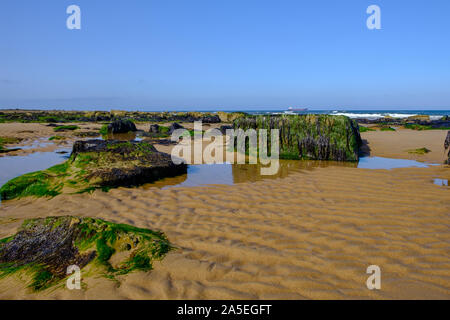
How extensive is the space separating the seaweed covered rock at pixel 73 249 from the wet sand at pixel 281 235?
0.49 feet

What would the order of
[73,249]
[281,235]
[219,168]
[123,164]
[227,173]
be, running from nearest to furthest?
[73,249] < [281,235] < [123,164] < [227,173] < [219,168]

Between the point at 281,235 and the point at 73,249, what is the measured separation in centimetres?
233

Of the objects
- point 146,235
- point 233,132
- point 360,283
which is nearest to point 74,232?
point 146,235

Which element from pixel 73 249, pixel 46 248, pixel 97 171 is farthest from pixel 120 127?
pixel 73 249

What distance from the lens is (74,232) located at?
2.86 metres

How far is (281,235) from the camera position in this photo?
323cm

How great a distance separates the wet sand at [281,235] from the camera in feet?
7.26

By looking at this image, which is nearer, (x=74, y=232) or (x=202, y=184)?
(x=74, y=232)

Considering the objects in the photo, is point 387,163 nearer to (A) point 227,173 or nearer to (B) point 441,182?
(B) point 441,182

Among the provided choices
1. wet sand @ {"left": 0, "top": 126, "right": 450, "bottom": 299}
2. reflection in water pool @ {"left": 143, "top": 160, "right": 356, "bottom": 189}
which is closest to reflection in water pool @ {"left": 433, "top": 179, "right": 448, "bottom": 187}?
A: wet sand @ {"left": 0, "top": 126, "right": 450, "bottom": 299}

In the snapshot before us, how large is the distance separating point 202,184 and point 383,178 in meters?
3.97

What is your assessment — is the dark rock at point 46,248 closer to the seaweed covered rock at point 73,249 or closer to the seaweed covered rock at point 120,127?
the seaweed covered rock at point 73,249

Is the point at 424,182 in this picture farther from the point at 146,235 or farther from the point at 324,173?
the point at 146,235
